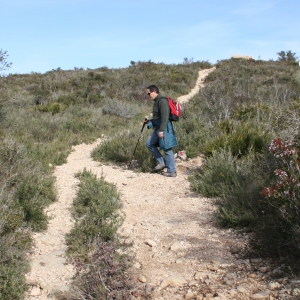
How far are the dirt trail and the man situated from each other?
1.66ft

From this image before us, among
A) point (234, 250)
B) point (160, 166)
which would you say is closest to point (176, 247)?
point (234, 250)

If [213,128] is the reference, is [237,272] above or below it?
below

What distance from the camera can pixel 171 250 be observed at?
4270 mm

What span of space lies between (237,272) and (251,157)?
326 cm

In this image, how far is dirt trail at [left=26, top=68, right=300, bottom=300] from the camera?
3.41 m

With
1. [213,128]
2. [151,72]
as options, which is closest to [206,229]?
[213,128]

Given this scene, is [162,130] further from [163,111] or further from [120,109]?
[120,109]

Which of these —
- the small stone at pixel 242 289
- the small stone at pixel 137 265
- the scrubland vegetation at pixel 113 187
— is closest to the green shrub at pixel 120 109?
the scrubland vegetation at pixel 113 187

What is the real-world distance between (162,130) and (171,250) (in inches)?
116

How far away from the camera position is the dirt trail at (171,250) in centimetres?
341

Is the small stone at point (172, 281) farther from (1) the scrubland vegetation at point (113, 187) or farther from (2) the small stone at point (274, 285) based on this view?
(2) the small stone at point (274, 285)

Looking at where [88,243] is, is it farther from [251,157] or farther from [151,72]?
[151,72]

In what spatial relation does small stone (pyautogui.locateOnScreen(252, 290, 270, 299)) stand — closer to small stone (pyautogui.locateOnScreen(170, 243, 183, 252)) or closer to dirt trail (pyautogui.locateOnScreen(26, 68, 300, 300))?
dirt trail (pyautogui.locateOnScreen(26, 68, 300, 300))

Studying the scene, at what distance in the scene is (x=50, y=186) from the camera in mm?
6031
